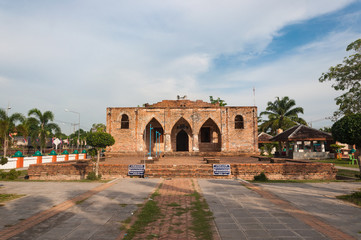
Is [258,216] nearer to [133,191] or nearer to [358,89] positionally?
[133,191]

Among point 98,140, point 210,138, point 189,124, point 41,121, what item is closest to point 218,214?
point 98,140

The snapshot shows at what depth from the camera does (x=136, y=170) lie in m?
12.1

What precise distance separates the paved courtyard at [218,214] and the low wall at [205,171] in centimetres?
388

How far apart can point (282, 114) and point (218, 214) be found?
3357 centimetres

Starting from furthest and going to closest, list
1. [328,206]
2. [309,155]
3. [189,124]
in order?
[189,124], [309,155], [328,206]

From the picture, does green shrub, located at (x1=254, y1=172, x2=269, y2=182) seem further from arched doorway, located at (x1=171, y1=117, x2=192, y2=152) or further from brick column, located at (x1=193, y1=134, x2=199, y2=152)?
arched doorway, located at (x1=171, y1=117, x2=192, y2=152)

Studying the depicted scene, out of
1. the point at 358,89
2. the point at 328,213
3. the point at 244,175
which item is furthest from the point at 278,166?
the point at 358,89

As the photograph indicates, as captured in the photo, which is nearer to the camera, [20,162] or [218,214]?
[218,214]

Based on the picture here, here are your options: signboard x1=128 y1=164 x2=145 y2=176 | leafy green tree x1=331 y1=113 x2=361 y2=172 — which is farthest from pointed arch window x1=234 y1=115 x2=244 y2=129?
leafy green tree x1=331 y1=113 x2=361 y2=172

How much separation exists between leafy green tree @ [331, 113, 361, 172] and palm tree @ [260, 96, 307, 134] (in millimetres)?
28551

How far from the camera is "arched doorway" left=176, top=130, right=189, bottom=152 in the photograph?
92.4 feet

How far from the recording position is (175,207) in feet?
19.9

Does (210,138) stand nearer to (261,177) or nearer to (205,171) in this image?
(205,171)

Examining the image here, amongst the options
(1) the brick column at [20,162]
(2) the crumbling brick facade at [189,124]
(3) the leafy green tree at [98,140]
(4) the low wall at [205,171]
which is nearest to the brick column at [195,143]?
(2) the crumbling brick facade at [189,124]
